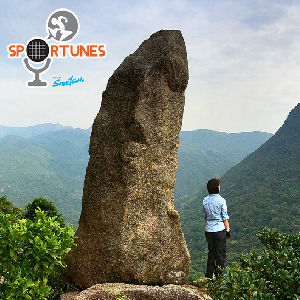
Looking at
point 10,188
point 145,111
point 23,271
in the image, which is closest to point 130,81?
point 145,111

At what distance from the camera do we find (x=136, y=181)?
22.2 feet

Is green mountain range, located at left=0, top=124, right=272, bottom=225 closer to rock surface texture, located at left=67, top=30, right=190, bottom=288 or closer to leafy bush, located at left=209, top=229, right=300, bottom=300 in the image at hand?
rock surface texture, located at left=67, top=30, right=190, bottom=288

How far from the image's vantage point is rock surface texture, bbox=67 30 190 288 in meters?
6.62

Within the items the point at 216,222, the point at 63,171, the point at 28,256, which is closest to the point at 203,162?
the point at 63,171

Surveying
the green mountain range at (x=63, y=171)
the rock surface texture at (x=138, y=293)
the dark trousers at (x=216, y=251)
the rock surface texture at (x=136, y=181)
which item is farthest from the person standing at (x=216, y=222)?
the green mountain range at (x=63, y=171)

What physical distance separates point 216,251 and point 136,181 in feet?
7.12

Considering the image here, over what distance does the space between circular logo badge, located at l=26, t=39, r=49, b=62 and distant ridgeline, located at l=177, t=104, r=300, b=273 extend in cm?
2471

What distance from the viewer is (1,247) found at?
5.29 metres

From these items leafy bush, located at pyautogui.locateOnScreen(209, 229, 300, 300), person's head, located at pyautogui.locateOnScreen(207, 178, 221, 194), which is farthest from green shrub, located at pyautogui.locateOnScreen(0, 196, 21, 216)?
leafy bush, located at pyautogui.locateOnScreen(209, 229, 300, 300)

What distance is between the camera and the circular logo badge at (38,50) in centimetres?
1105

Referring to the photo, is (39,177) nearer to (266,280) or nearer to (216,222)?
(216,222)

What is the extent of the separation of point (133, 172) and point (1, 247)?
2643mm

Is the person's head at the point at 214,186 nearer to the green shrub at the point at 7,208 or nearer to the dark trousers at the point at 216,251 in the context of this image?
the dark trousers at the point at 216,251

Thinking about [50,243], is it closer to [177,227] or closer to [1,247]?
[1,247]
